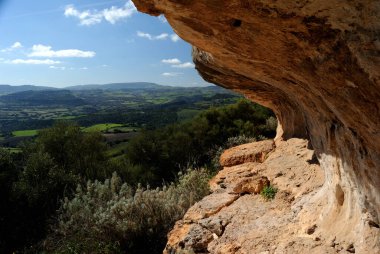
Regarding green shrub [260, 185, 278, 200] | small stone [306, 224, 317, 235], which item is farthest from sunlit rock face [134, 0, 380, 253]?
green shrub [260, 185, 278, 200]

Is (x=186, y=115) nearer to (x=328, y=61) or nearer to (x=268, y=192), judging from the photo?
(x=268, y=192)

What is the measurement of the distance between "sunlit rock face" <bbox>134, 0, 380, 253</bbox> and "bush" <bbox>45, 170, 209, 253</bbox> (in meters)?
6.75

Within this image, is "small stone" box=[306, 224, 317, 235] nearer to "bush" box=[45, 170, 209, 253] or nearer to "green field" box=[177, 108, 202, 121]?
"bush" box=[45, 170, 209, 253]

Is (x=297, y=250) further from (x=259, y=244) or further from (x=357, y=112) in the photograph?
(x=357, y=112)

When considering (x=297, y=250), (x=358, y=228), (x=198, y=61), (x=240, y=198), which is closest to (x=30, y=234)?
(x=240, y=198)

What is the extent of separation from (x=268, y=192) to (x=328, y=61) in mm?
6833

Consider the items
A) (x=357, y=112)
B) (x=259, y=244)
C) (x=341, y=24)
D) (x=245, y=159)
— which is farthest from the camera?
(x=245, y=159)

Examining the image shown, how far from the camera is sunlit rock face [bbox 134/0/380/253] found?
12.6 feet

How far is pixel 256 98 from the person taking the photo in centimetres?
1379

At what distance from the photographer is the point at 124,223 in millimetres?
12516

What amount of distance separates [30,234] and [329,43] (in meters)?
15.7

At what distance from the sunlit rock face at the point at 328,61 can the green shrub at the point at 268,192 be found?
10.0ft

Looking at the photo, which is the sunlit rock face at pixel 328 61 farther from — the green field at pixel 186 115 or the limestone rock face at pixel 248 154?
the green field at pixel 186 115

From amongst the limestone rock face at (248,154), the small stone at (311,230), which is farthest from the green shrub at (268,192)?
the limestone rock face at (248,154)
